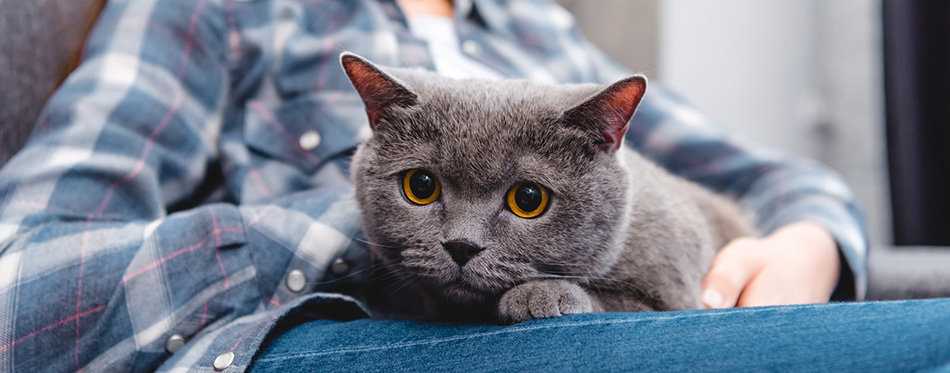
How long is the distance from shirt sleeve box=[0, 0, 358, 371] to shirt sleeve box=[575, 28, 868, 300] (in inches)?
34.3

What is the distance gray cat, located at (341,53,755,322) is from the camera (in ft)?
1.96

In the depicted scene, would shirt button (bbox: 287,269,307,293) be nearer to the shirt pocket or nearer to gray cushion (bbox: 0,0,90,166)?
the shirt pocket

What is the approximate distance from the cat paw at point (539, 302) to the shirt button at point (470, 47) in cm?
77

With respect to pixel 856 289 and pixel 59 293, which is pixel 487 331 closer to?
pixel 59 293

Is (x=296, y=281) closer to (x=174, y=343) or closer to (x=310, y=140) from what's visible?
(x=174, y=343)

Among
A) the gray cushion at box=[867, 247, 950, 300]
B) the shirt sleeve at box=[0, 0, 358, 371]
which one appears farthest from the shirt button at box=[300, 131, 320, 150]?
the gray cushion at box=[867, 247, 950, 300]

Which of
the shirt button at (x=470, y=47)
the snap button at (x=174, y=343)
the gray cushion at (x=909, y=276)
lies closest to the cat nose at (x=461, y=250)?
the snap button at (x=174, y=343)

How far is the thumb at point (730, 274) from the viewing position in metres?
0.79

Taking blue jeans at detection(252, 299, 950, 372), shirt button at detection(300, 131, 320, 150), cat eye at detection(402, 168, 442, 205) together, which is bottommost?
blue jeans at detection(252, 299, 950, 372)

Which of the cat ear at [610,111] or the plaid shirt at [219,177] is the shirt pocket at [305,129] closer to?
the plaid shirt at [219,177]

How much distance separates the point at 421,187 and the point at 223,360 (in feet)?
1.03

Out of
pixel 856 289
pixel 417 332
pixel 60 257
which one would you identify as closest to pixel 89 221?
pixel 60 257

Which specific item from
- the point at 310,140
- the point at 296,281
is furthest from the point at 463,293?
the point at 310,140

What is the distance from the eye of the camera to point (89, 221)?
0.81 m
